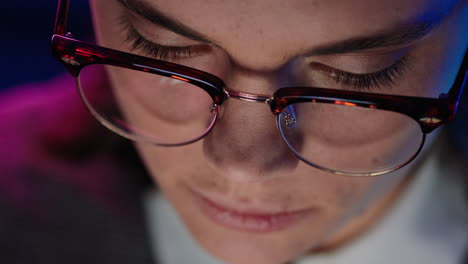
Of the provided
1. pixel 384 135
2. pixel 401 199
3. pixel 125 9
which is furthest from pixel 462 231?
pixel 125 9

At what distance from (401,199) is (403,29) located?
22.8 inches

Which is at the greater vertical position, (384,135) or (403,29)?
(403,29)

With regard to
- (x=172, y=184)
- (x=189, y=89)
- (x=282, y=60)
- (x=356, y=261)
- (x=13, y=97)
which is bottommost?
(x=13, y=97)

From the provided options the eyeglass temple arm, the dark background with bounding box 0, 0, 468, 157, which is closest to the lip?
the eyeglass temple arm

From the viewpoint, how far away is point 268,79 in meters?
0.75

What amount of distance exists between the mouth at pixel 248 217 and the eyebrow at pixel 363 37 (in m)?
0.30

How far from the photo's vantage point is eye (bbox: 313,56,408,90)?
0.75m

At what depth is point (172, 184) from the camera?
3.20 feet

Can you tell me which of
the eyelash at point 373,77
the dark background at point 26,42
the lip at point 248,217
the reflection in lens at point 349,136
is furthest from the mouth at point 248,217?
the dark background at point 26,42

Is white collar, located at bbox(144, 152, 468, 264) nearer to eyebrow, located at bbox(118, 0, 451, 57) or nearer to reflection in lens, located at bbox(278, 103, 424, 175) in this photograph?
reflection in lens, located at bbox(278, 103, 424, 175)

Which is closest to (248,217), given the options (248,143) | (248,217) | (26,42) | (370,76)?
(248,217)

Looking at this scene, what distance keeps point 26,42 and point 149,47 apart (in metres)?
2.02

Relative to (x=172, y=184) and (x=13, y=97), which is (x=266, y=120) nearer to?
(x=172, y=184)

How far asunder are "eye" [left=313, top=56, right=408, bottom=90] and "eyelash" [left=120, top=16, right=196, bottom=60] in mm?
195
